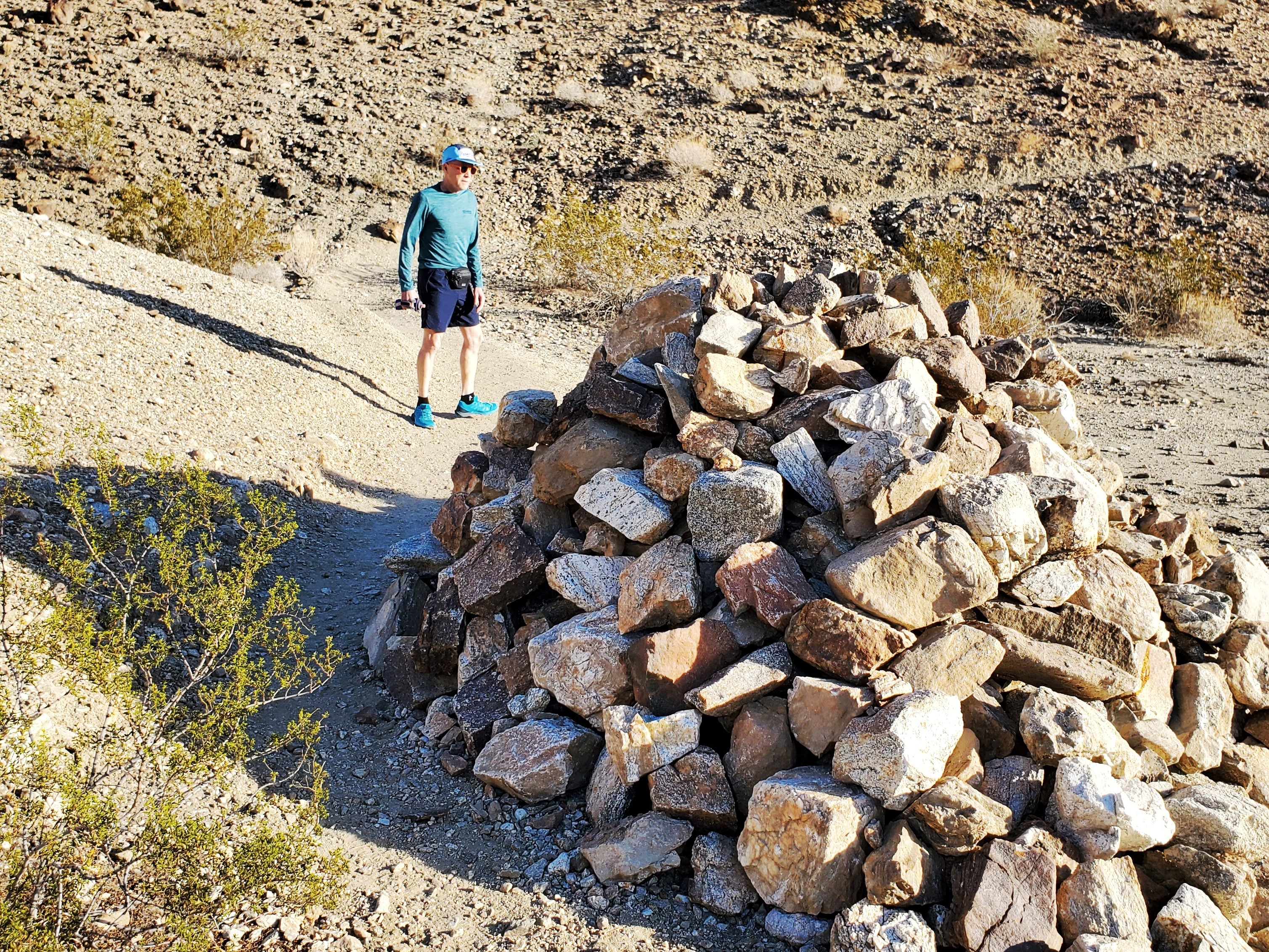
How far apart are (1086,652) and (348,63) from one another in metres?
18.4

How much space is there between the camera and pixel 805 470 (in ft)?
12.1

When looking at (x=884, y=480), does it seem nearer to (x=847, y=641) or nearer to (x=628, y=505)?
(x=847, y=641)

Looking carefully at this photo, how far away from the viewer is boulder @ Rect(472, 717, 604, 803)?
11.0 feet

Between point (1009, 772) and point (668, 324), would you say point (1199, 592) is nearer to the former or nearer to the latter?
point (1009, 772)

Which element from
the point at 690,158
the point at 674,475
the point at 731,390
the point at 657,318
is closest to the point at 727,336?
the point at 731,390

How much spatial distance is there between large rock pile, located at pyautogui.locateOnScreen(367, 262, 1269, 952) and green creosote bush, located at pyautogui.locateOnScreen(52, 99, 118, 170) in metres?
12.9

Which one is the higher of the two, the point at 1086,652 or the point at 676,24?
the point at 676,24

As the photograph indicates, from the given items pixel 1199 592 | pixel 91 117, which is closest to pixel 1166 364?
pixel 1199 592

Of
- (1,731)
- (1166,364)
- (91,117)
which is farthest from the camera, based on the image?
(91,117)

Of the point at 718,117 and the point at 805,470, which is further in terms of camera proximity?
the point at 718,117

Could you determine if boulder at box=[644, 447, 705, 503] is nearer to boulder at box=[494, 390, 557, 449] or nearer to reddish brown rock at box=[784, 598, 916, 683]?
reddish brown rock at box=[784, 598, 916, 683]

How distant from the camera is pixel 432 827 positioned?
131 inches

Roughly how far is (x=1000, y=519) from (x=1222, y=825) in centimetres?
110

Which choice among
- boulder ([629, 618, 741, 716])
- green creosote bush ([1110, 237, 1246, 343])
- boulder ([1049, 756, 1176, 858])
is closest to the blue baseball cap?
boulder ([629, 618, 741, 716])
